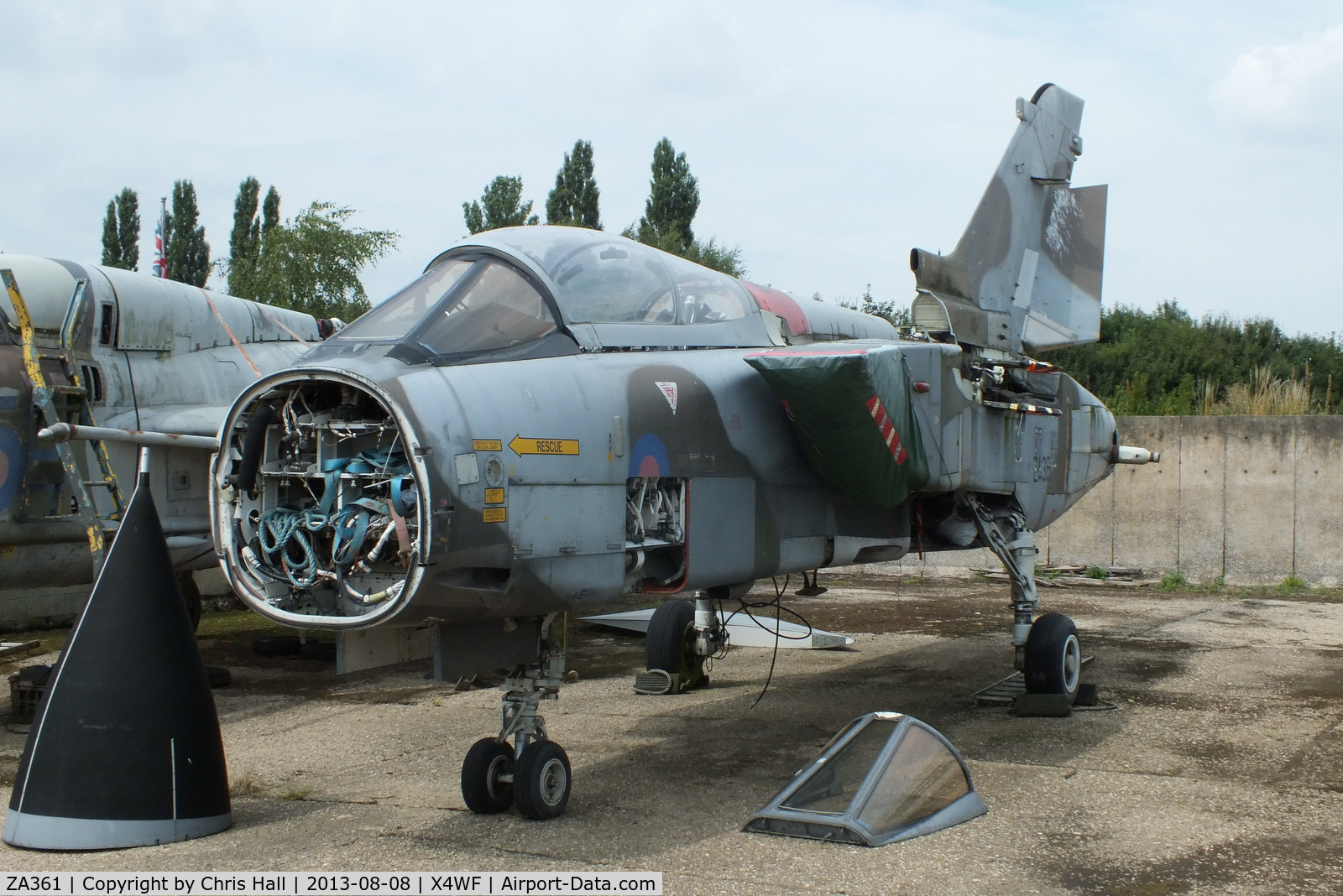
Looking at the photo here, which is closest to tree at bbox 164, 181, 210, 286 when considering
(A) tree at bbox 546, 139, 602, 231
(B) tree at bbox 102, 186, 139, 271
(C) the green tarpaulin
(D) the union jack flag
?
(B) tree at bbox 102, 186, 139, 271

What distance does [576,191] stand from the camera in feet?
128

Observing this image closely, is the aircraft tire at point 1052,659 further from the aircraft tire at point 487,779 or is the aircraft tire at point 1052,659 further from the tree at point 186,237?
the tree at point 186,237

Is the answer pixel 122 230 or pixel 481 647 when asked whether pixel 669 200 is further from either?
pixel 481 647

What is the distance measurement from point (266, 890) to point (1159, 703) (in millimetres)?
6561

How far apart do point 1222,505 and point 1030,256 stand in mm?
7704

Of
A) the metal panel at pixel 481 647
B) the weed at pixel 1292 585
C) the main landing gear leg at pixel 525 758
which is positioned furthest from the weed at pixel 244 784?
the weed at pixel 1292 585

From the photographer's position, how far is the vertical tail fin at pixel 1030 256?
957cm

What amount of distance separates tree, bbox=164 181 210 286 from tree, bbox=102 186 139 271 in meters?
1.48

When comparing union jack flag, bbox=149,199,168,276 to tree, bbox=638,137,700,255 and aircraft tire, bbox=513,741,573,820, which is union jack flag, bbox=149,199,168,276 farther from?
tree, bbox=638,137,700,255

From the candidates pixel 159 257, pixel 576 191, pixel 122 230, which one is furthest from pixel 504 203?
pixel 159 257

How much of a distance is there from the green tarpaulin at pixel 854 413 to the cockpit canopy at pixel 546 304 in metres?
0.54

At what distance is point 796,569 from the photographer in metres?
7.07

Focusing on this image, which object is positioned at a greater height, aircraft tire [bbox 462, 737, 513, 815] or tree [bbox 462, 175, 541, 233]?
tree [bbox 462, 175, 541, 233]

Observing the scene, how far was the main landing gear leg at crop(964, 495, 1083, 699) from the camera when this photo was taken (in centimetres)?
834
